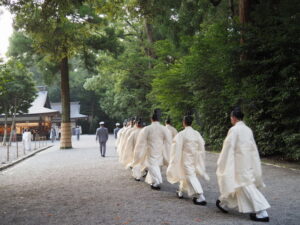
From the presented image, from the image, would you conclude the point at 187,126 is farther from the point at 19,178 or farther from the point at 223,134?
the point at 223,134

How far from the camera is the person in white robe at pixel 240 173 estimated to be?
16.3ft

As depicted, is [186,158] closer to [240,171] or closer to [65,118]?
[240,171]

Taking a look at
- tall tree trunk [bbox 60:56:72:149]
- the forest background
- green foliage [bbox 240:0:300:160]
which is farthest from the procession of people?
tall tree trunk [bbox 60:56:72:149]

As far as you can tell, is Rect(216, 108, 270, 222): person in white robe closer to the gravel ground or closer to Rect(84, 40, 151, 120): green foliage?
the gravel ground

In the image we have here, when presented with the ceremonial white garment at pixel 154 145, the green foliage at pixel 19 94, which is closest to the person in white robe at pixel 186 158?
the ceremonial white garment at pixel 154 145

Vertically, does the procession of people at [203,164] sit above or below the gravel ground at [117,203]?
above

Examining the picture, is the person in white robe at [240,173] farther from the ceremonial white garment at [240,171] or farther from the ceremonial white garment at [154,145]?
the ceremonial white garment at [154,145]

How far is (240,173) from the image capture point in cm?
509

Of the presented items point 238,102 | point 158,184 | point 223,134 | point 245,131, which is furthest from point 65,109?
point 245,131

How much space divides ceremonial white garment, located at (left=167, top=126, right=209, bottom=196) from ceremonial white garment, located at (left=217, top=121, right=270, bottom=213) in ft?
3.82

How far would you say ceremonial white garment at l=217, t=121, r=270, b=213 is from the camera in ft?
16.4

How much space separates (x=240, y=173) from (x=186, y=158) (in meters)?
1.54

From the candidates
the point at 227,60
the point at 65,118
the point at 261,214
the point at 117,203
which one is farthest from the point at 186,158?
the point at 65,118

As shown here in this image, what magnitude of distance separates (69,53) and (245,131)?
574 inches
